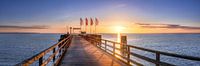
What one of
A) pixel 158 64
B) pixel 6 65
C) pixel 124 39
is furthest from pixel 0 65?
Answer: pixel 158 64

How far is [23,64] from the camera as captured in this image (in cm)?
427

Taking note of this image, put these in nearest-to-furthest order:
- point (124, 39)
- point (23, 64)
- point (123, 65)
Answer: point (23, 64)
point (123, 65)
point (124, 39)

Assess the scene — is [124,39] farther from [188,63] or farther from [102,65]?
Answer: [102,65]

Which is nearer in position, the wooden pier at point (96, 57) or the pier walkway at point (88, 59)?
the wooden pier at point (96, 57)

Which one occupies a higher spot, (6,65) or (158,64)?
(158,64)

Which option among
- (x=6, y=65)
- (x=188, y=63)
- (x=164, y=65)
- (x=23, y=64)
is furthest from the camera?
(x=6, y=65)

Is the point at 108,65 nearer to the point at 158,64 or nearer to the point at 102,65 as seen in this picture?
the point at 102,65

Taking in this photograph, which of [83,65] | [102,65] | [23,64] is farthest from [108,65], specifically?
[23,64]

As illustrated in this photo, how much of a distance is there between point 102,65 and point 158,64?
4.70 metres

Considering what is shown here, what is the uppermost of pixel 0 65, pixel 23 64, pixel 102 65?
pixel 23 64

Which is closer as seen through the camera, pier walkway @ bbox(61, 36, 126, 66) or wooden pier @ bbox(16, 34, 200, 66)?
wooden pier @ bbox(16, 34, 200, 66)

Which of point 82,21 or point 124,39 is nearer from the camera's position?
point 124,39

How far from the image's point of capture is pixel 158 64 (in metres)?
6.98

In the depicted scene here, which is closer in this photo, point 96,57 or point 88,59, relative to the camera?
point 88,59
